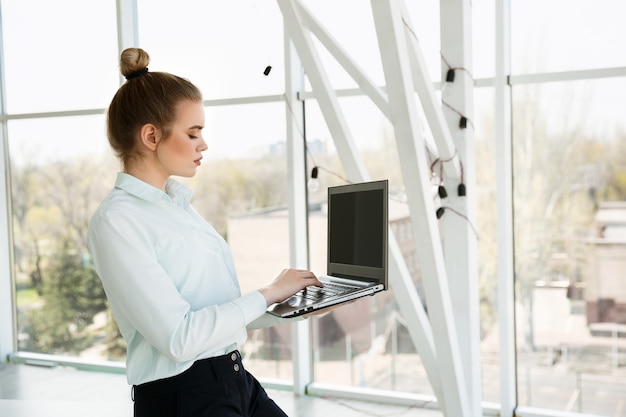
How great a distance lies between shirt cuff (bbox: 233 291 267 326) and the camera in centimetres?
160

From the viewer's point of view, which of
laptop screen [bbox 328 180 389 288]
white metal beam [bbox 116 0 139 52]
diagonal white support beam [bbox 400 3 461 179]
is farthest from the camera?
white metal beam [bbox 116 0 139 52]

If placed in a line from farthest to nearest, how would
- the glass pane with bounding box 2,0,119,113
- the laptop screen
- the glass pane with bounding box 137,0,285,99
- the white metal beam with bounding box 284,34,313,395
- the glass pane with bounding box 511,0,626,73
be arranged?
the glass pane with bounding box 2,0,119,113, the glass pane with bounding box 137,0,285,99, the white metal beam with bounding box 284,34,313,395, the glass pane with bounding box 511,0,626,73, the laptop screen

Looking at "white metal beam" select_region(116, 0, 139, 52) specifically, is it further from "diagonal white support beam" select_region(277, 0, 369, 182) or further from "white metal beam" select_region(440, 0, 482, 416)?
"white metal beam" select_region(440, 0, 482, 416)

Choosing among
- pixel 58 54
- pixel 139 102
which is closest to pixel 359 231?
pixel 139 102

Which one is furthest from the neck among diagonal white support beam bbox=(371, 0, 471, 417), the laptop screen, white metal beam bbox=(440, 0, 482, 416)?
white metal beam bbox=(440, 0, 482, 416)

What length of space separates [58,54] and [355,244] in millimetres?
4249

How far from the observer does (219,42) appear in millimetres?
5121

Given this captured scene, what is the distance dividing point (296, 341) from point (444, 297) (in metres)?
1.70

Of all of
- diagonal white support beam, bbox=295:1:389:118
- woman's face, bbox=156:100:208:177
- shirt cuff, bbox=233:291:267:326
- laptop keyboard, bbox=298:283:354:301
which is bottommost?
laptop keyboard, bbox=298:283:354:301

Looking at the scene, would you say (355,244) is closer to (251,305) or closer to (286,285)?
→ (286,285)

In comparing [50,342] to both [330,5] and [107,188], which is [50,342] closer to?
[107,188]

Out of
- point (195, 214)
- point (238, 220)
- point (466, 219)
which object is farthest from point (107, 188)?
point (195, 214)

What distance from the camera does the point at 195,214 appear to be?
1806 mm

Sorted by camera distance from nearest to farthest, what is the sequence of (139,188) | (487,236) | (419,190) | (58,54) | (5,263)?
(139,188), (419,190), (487,236), (58,54), (5,263)
